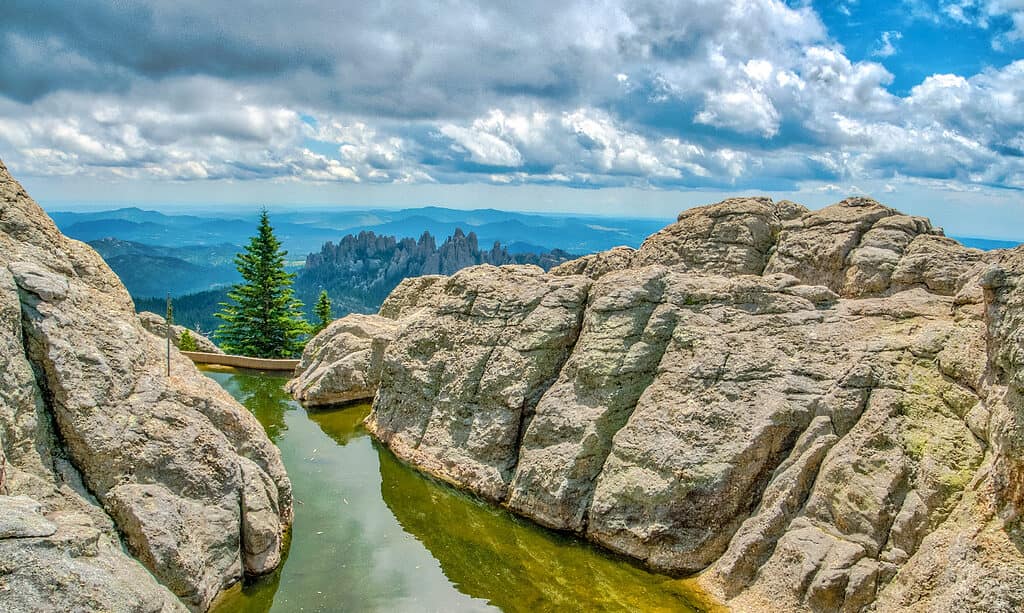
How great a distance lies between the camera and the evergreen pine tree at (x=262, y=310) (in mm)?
59656

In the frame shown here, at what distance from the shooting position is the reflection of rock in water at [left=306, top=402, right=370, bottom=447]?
28.5m

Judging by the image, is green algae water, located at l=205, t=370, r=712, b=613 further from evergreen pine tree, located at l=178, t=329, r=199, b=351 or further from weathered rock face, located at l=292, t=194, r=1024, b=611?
evergreen pine tree, located at l=178, t=329, r=199, b=351

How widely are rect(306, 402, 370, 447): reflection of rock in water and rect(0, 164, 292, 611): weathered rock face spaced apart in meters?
9.80

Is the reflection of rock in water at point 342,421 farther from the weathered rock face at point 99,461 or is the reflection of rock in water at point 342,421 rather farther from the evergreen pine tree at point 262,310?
the evergreen pine tree at point 262,310

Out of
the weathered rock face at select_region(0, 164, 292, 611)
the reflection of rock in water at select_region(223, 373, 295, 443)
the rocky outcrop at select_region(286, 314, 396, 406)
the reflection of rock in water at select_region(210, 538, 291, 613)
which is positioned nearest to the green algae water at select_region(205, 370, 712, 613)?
the reflection of rock in water at select_region(210, 538, 291, 613)

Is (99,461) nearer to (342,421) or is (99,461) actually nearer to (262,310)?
(342,421)

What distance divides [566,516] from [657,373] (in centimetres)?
521

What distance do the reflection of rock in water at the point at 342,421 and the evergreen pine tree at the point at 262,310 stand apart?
30003 millimetres

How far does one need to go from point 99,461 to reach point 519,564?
10687 mm

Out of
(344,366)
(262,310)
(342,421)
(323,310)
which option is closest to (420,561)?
(342,421)

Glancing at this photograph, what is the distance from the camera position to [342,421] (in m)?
30.4

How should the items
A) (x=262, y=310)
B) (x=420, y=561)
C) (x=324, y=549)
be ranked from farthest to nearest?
1. (x=262, y=310)
2. (x=324, y=549)
3. (x=420, y=561)

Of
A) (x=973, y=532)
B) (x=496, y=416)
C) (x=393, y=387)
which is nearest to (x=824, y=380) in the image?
(x=973, y=532)

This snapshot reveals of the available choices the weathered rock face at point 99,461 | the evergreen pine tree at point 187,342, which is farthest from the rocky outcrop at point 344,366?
the weathered rock face at point 99,461
